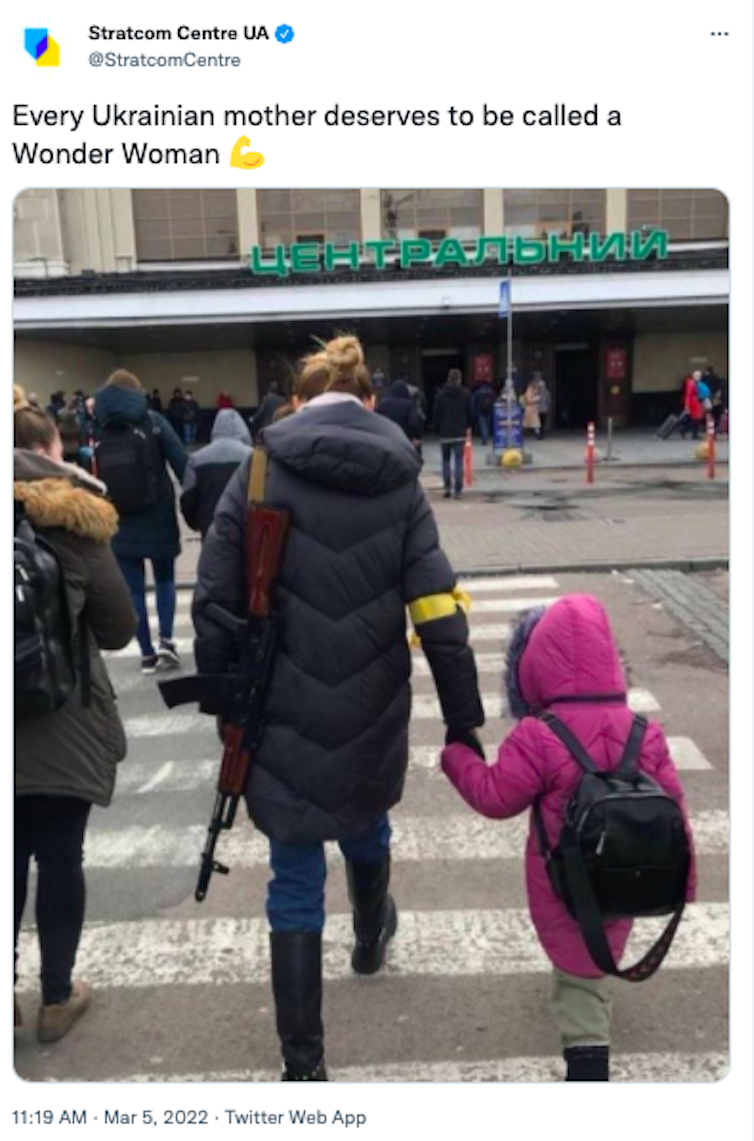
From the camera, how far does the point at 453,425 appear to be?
1402 cm

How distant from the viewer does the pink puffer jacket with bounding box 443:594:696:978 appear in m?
2.27

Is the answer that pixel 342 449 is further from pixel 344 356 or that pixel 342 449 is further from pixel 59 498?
pixel 59 498

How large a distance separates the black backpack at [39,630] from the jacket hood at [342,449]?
584 mm

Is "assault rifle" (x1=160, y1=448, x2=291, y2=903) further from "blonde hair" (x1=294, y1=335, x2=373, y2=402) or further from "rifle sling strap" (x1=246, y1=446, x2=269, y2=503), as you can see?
"blonde hair" (x1=294, y1=335, x2=373, y2=402)

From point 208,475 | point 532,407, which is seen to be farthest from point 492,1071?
point 532,407

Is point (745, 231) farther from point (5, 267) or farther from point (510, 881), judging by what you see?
point (510, 881)

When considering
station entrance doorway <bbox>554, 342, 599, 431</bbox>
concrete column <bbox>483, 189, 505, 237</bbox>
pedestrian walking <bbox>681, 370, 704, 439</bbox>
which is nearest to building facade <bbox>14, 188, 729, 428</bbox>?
station entrance doorway <bbox>554, 342, 599, 431</bbox>

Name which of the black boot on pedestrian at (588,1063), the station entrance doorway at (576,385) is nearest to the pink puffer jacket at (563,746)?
the black boot on pedestrian at (588,1063)

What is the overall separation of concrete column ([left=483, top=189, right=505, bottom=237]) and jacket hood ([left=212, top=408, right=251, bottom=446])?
171cm
